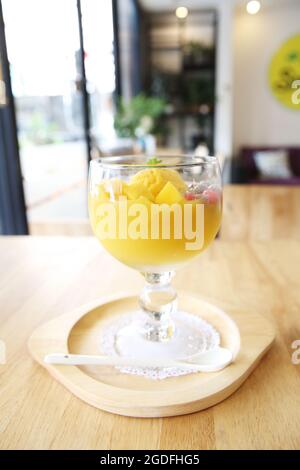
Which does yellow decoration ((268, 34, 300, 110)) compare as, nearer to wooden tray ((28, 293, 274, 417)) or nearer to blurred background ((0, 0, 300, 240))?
blurred background ((0, 0, 300, 240))

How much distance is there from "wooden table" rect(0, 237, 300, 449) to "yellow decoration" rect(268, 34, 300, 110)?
4404mm

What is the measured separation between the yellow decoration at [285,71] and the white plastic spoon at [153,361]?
4736mm

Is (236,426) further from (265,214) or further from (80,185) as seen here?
(80,185)

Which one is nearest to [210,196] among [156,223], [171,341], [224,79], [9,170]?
[156,223]

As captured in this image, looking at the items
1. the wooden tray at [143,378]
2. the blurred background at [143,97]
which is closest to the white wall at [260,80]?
the blurred background at [143,97]

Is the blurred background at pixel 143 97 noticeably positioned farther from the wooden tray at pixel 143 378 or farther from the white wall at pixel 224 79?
the wooden tray at pixel 143 378

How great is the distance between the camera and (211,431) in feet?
1.10

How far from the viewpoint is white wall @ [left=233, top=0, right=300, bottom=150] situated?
441cm

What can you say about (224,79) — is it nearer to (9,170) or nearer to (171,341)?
(9,170)

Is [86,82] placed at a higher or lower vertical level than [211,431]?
higher

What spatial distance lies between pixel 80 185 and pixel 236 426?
2.93m

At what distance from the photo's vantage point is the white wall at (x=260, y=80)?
14.5ft

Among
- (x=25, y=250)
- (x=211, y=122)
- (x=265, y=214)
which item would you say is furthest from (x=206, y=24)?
(x=25, y=250)

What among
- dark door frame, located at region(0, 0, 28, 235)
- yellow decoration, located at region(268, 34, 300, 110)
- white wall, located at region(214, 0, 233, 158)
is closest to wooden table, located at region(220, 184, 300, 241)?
dark door frame, located at region(0, 0, 28, 235)
